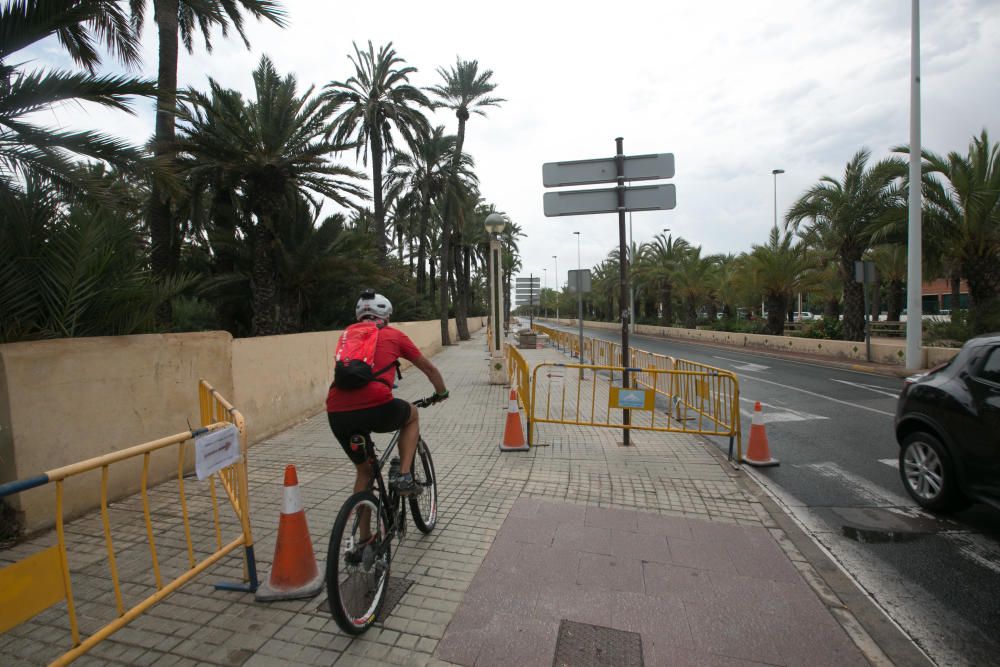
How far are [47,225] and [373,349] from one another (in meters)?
4.38

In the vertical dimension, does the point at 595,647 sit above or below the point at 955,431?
below

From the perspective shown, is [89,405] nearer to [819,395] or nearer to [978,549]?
[978,549]

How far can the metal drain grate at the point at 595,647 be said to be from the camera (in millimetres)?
2596

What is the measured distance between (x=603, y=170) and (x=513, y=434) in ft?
12.0

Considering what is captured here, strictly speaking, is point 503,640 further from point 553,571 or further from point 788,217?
point 788,217

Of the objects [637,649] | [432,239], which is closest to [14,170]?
[637,649]

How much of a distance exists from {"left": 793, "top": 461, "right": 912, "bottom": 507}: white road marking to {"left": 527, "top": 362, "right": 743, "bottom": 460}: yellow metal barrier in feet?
2.96

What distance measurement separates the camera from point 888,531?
4301 millimetres

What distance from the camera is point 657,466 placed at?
602cm

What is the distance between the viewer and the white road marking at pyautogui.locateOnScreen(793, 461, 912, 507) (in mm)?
4969

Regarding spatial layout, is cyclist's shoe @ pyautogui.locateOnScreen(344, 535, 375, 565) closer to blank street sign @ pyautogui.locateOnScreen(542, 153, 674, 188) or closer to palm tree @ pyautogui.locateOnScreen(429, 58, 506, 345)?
blank street sign @ pyautogui.locateOnScreen(542, 153, 674, 188)

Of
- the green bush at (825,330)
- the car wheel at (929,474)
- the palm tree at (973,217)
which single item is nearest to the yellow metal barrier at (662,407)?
the car wheel at (929,474)

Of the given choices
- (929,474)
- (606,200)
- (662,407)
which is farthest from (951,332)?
(606,200)

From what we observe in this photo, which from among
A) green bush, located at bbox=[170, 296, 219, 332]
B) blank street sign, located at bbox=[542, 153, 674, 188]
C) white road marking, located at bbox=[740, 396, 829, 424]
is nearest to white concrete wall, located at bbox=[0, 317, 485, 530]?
blank street sign, located at bbox=[542, 153, 674, 188]
